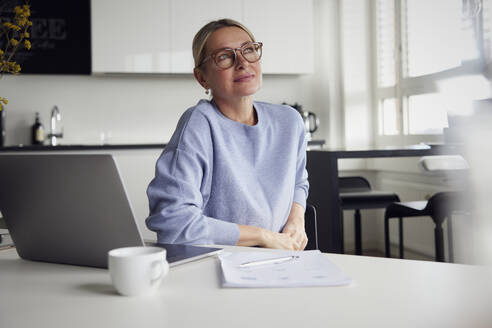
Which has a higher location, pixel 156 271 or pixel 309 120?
pixel 309 120

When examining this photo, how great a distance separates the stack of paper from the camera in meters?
0.77

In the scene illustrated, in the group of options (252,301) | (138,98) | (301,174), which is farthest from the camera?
(138,98)

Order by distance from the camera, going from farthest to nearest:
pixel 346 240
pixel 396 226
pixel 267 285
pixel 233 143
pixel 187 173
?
pixel 346 240 < pixel 396 226 < pixel 233 143 < pixel 187 173 < pixel 267 285

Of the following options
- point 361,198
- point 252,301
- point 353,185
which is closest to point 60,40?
point 353,185

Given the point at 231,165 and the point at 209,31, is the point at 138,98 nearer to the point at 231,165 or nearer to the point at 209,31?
the point at 209,31

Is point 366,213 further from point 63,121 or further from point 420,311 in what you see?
point 420,311

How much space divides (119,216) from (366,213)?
399cm

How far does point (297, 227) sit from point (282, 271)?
0.67 meters

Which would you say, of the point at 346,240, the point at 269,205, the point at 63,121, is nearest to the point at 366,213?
the point at 346,240

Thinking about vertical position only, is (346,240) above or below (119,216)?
below

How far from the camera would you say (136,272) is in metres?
0.72

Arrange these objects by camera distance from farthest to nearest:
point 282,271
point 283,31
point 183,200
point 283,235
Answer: point 283,31
point 283,235
point 183,200
point 282,271

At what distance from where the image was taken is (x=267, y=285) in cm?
76

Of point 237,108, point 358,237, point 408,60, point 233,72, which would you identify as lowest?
point 358,237
